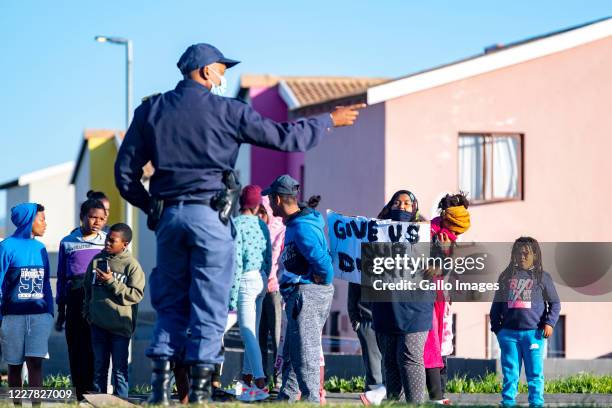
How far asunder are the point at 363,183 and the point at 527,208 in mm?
3492

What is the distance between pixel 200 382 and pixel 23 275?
11.9 ft

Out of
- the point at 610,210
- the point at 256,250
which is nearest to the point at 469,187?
the point at 610,210

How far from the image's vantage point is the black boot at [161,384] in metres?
7.66

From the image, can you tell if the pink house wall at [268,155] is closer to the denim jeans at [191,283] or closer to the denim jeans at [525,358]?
the denim jeans at [525,358]

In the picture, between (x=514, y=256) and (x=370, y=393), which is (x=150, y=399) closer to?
(x=370, y=393)

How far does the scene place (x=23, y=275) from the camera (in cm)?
1073

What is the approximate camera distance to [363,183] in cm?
2711

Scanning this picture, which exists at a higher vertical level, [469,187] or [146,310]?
[469,187]

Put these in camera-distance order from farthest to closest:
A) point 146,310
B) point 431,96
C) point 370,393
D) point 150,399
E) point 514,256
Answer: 1. point 146,310
2. point 431,96
3. point 514,256
4. point 370,393
5. point 150,399

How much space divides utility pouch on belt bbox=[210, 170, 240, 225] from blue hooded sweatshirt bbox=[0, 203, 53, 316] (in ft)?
11.6

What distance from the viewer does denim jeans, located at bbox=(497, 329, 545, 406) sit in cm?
1100

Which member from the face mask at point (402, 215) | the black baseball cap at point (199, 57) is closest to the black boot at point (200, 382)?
the black baseball cap at point (199, 57)

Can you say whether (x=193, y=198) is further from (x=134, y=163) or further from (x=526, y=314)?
(x=526, y=314)

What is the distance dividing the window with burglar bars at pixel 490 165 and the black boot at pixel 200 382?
18801 mm
